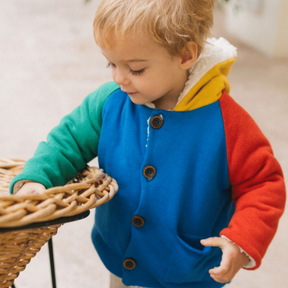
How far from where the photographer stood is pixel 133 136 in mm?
909

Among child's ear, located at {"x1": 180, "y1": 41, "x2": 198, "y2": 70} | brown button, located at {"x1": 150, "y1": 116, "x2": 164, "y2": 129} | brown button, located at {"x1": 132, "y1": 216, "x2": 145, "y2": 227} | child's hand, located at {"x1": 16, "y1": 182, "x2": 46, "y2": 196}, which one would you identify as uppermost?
child's ear, located at {"x1": 180, "y1": 41, "x2": 198, "y2": 70}

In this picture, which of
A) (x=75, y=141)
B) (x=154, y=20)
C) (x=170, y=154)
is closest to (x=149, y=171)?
(x=170, y=154)

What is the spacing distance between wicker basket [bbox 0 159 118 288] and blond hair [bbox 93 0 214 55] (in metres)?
0.26

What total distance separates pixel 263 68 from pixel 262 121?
3.14 ft

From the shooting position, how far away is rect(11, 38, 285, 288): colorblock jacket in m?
0.86

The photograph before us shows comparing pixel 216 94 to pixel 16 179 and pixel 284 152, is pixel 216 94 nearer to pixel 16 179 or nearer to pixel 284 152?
pixel 16 179

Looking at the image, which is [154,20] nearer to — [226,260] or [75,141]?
[75,141]

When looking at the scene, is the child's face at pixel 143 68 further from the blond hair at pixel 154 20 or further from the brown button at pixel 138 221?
the brown button at pixel 138 221

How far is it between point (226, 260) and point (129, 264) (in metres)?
0.24

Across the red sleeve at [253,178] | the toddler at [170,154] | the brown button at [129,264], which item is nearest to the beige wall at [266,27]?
the toddler at [170,154]

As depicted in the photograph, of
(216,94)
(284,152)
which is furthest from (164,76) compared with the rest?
(284,152)

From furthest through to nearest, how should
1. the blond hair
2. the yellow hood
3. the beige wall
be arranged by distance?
the beige wall → the yellow hood → the blond hair

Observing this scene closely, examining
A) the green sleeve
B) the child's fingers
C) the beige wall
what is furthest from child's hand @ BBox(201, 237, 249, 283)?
the beige wall

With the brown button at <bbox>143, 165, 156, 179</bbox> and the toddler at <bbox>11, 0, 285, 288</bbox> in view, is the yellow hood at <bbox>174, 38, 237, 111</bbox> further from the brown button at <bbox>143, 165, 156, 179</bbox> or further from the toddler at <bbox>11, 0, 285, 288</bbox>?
the brown button at <bbox>143, 165, 156, 179</bbox>
